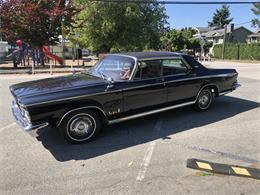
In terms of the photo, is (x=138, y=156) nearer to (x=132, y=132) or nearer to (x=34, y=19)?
(x=132, y=132)

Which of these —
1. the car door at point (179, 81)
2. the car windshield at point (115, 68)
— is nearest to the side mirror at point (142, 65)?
the car windshield at point (115, 68)

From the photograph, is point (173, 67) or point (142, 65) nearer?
point (142, 65)

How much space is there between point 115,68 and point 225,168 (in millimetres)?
2902

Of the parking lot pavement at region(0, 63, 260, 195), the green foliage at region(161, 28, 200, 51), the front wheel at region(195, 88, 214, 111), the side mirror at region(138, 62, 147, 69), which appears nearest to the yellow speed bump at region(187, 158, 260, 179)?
the parking lot pavement at region(0, 63, 260, 195)

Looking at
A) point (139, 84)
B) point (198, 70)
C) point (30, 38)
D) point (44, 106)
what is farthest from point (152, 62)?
point (30, 38)

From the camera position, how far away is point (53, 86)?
17.5 feet

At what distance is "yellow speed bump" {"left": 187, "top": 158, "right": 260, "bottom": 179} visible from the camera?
393 cm

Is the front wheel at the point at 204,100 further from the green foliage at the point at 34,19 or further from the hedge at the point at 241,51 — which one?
the hedge at the point at 241,51

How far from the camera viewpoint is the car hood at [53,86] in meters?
4.99

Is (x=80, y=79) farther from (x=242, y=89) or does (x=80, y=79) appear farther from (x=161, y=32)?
(x=161, y=32)

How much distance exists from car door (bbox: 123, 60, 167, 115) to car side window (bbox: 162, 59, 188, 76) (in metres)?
0.14

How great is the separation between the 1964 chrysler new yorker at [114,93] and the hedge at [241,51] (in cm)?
3600

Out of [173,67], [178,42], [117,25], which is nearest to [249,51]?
[117,25]

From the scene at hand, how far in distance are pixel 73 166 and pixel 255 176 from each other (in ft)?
8.03
